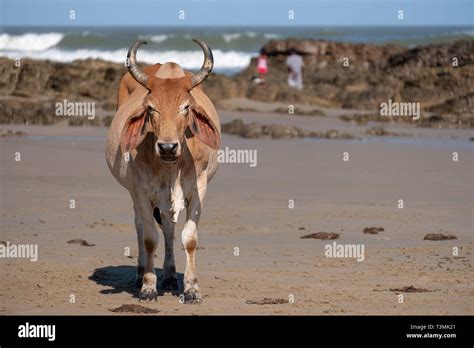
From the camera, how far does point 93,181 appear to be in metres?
19.7

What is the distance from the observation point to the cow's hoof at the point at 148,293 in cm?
1125

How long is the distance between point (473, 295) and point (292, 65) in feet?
106

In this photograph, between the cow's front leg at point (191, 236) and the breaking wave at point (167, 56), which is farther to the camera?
the breaking wave at point (167, 56)

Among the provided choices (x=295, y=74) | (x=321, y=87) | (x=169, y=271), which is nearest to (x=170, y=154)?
(x=169, y=271)

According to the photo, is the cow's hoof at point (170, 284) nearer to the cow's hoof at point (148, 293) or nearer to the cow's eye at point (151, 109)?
the cow's hoof at point (148, 293)

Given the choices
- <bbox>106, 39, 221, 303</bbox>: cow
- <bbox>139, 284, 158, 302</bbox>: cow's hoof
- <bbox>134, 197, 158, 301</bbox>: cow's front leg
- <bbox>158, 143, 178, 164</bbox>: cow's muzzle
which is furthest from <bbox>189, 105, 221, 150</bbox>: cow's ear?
<bbox>139, 284, 158, 302</bbox>: cow's hoof

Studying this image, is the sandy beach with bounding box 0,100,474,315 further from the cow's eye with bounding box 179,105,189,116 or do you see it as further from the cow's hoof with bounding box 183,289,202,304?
the cow's eye with bounding box 179,105,189,116

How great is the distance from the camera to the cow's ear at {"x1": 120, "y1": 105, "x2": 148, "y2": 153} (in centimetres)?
1103

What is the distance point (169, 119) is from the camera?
34.5 feet

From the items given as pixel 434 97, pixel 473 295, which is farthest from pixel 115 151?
pixel 434 97

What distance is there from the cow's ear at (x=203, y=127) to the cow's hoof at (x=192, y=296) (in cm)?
146

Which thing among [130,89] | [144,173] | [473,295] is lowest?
[473,295]

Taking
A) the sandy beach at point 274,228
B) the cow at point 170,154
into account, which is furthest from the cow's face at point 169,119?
the sandy beach at point 274,228
